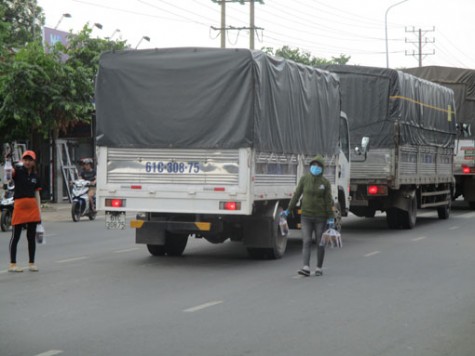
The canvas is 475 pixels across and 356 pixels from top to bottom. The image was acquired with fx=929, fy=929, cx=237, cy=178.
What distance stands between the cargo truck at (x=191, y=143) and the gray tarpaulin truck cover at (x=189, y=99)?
15mm

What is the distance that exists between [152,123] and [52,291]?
3.86 metres

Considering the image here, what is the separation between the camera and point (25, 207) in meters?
13.3

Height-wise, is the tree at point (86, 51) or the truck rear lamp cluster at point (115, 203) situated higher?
the tree at point (86, 51)

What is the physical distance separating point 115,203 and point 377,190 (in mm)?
8418

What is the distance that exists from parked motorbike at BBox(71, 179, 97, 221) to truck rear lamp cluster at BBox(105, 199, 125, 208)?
34.8 feet

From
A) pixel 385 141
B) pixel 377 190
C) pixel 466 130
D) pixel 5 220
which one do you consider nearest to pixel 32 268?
pixel 5 220

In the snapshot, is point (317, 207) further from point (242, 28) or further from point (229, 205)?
point (242, 28)

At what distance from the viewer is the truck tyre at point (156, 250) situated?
51.1 feet

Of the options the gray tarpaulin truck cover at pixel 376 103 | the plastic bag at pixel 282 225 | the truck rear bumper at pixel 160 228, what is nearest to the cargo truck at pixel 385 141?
the gray tarpaulin truck cover at pixel 376 103

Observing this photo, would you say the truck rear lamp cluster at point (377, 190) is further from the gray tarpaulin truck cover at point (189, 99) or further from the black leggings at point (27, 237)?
the black leggings at point (27, 237)

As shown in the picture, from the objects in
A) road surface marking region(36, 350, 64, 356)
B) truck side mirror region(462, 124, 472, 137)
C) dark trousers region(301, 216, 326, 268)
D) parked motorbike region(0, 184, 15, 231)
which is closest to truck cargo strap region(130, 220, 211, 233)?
dark trousers region(301, 216, 326, 268)

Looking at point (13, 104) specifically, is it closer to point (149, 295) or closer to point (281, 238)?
point (281, 238)

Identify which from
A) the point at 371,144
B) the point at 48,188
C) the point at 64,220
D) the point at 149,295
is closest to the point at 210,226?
the point at 149,295

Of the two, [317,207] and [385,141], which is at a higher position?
[385,141]
